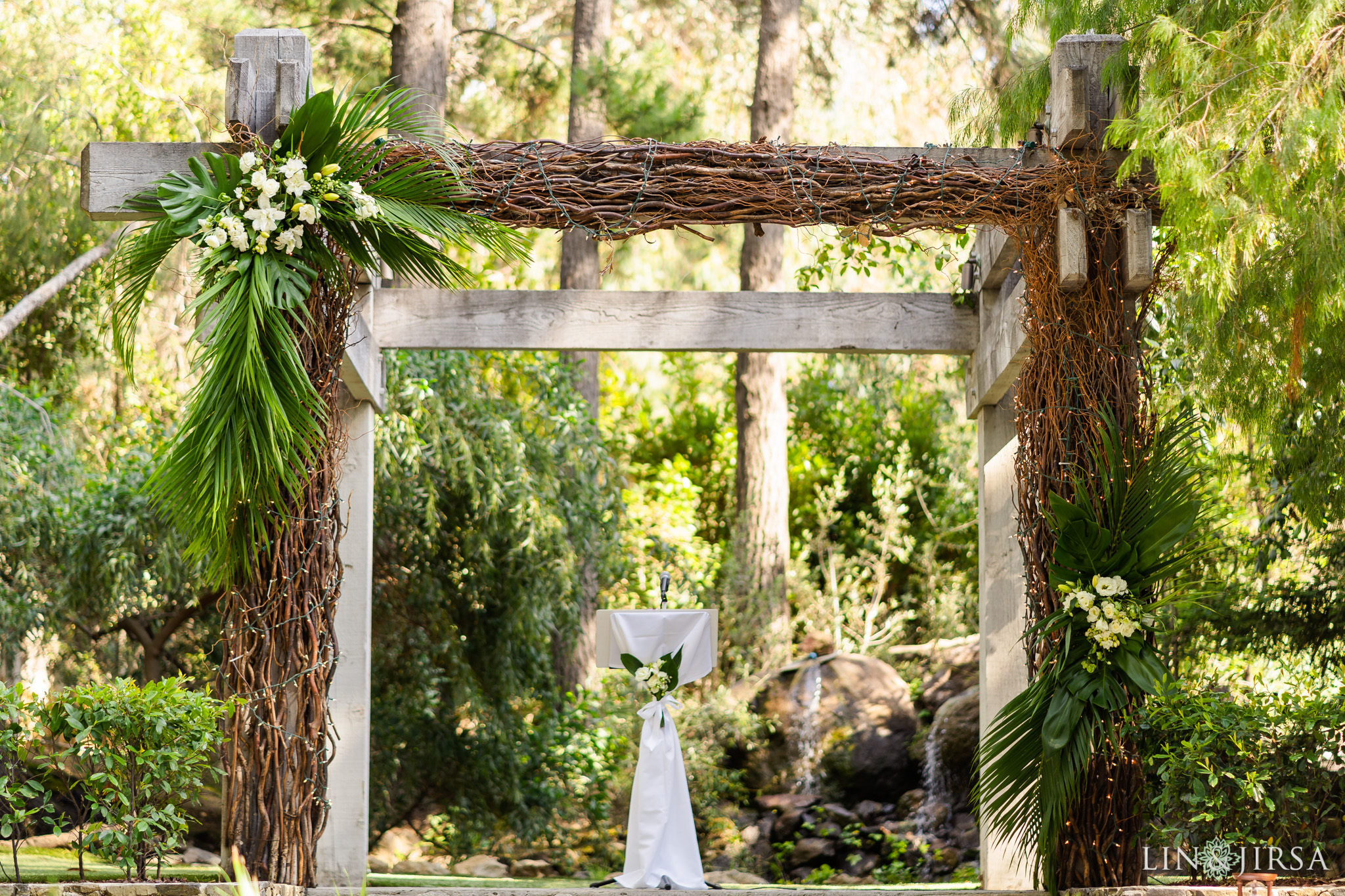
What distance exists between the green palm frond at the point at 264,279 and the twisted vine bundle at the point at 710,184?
0.17 m

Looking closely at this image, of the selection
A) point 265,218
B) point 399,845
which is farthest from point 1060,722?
point 399,845

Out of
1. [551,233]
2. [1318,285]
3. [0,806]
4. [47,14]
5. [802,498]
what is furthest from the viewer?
[551,233]

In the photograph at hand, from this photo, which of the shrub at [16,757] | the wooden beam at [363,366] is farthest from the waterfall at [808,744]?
the shrub at [16,757]

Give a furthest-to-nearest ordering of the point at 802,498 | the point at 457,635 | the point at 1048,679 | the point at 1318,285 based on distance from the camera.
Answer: the point at 802,498, the point at 457,635, the point at 1048,679, the point at 1318,285

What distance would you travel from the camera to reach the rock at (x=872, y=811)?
905cm

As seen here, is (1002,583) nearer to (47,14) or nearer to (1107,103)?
(1107,103)

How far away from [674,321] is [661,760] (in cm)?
193

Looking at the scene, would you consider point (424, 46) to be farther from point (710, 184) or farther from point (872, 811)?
point (872, 811)

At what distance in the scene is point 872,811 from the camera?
358 inches

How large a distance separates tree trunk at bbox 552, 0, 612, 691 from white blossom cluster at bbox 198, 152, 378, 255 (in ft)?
17.1

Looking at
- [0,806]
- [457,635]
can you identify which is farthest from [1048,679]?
[457,635]

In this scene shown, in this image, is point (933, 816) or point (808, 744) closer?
point (933, 816)

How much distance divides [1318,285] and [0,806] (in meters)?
5.14

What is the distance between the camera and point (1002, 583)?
537cm
